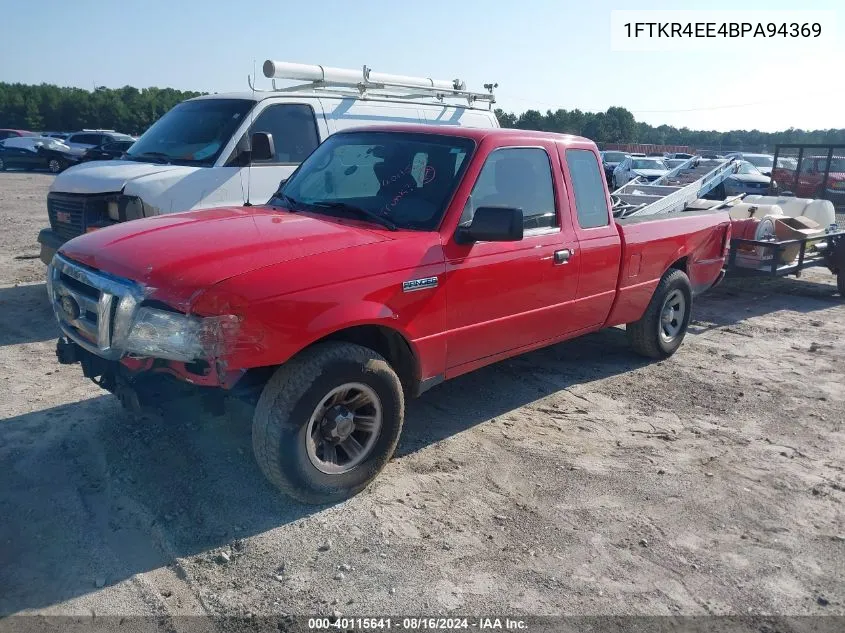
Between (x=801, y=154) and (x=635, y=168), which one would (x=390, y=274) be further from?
(x=635, y=168)

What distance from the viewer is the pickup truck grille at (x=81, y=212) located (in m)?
6.77

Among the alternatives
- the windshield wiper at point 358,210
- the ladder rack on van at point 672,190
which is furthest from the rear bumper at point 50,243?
the ladder rack on van at point 672,190

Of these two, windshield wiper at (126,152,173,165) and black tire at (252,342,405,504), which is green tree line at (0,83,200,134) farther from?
black tire at (252,342,405,504)

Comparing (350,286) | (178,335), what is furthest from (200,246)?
(350,286)

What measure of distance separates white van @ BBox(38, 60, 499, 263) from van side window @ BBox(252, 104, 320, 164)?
0.03 feet

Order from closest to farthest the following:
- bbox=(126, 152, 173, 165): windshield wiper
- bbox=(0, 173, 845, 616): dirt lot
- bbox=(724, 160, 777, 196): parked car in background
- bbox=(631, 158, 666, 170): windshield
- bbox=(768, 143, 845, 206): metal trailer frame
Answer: bbox=(0, 173, 845, 616): dirt lot, bbox=(126, 152, 173, 165): windshield wiper, bbox=(768, 143, 845, 206): metal trailer frame, bbox=(724, 160, 777, 196): parked car in background, bbox=(631, 158, 666, 170): windshield

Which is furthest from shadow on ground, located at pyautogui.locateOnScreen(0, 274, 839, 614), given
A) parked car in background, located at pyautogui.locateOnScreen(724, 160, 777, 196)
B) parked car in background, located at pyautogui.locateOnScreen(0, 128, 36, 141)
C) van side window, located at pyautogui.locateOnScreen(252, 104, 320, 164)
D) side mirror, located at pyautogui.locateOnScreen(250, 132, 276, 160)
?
parked car in background, located at pyautogui.locateOnScreen(0, 128, 36, 141)

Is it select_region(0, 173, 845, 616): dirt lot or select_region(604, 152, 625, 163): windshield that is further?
select_region(604, 152, 625, 163): windshield

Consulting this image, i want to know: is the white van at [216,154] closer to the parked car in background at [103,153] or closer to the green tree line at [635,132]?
the parked car in background at [103,153]

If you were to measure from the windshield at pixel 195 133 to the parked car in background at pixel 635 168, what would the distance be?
53.4ft

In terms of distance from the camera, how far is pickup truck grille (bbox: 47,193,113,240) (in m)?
6.77

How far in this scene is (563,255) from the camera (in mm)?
4891

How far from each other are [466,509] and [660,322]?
3.35m

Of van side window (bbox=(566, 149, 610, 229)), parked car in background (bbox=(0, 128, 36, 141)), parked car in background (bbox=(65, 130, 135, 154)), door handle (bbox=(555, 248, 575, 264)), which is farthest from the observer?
parked car in background (bbox=(0, 128, 36, 141))
